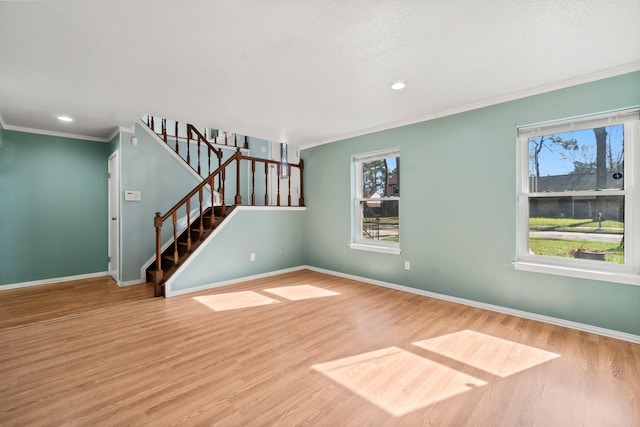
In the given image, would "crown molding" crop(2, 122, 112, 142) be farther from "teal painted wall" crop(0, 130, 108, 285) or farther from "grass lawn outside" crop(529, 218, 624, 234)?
"grass lawn outside" crop(529, 218, 624, 234)

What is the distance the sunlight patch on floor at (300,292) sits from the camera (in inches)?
151

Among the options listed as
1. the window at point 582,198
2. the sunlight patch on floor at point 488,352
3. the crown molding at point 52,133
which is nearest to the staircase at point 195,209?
the crown molding at point 52,133

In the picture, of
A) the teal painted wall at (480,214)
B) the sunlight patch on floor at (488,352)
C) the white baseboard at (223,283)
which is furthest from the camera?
the white baseboard at (223,283)

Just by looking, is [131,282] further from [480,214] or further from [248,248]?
[480,214]

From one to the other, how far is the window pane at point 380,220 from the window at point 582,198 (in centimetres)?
159

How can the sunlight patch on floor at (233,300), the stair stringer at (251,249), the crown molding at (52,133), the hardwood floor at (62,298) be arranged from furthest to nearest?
the crown molding at (52,133)
the stair stringer at (251,249)
the sunlight patch on floor at (233,300)
the hardwood floor at (62,298)

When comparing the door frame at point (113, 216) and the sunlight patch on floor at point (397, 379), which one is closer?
the sunlight patch on floor at point (397, 379)

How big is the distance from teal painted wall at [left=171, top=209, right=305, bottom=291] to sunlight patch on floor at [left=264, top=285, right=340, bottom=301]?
0.81 metres

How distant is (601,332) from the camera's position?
262 cm

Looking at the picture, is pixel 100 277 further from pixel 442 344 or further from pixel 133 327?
pixel 442 344

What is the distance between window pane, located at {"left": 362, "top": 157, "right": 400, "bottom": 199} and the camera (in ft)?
14.0

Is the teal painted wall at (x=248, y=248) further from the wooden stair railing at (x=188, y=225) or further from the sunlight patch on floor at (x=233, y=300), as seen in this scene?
the sunlight patch on floor at (x=233, y=300)

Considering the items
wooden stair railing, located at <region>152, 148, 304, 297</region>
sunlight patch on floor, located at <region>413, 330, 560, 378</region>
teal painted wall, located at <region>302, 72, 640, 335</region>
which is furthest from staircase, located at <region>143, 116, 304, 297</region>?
sunlight patch on floor, located at <region>413, 330, 560, 378</region>

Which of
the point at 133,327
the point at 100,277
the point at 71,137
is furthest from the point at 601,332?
the point at 71,137
